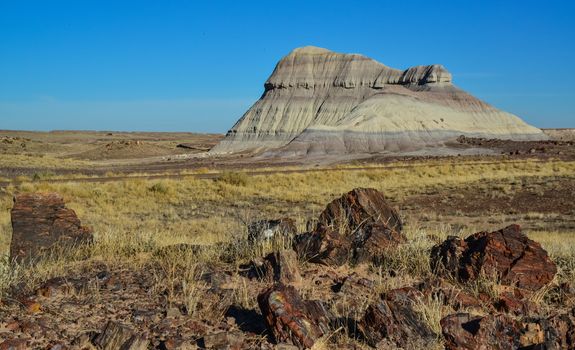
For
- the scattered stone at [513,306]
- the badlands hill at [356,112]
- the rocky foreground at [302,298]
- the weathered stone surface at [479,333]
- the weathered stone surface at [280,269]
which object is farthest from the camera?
the badlands hill at [356,112]

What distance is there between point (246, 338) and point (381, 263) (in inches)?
99.0

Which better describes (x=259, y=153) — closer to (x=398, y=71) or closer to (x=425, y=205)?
(x=398, y=71)

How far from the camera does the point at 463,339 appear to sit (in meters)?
4.19

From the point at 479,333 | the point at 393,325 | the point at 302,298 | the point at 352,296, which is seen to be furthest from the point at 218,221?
the point at 479,333

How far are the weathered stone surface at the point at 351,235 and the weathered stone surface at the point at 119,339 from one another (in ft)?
8.66

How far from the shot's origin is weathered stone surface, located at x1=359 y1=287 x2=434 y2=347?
14.2ft

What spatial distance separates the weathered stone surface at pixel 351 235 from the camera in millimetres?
6492

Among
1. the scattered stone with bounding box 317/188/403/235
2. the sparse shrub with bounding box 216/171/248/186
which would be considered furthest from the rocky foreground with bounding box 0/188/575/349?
the sparse shrub with bounding box 216/171/248/186

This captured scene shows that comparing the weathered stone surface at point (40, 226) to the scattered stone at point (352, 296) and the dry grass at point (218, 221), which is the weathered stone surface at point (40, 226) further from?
the scattered stone at point (352, 296)

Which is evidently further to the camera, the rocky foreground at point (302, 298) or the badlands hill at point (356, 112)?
the badlands hill at point (356, 112)

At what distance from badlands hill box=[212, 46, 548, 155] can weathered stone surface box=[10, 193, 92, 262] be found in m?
62.0

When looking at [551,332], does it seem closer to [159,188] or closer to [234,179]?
[159,188]

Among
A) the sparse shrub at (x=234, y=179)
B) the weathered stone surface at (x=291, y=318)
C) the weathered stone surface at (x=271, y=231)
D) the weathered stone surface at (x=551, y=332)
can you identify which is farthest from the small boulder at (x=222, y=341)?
the sparse shrub at (x=234, y=179)

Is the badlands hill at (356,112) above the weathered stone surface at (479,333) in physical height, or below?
above
